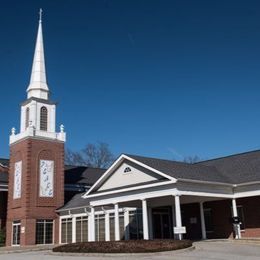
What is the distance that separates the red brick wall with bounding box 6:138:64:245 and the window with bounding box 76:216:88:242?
10.0ft

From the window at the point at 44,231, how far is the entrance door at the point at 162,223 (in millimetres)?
10551

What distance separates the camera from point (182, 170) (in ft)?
92.4

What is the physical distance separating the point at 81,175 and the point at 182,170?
882 inches

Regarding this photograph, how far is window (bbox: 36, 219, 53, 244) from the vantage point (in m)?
39.5

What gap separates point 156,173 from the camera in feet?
89.4

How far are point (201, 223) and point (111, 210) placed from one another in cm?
738

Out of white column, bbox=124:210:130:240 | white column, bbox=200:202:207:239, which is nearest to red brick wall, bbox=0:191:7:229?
white column, bbox=124:210:130:240

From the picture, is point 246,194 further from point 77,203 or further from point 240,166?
point 77,203

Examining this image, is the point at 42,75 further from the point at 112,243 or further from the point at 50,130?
the point at 112,243

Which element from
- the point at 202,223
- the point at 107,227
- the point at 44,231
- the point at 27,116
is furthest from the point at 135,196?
the point at 27,116

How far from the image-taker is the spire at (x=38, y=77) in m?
43.2

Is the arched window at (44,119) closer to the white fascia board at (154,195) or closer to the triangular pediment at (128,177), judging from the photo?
the triangular pediment at (128,177)

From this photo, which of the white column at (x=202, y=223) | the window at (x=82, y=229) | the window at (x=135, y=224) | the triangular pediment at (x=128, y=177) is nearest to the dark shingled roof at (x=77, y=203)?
the window at (x=82, y=229)

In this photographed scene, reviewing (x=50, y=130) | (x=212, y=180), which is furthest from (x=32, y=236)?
(x=212, y=180)
